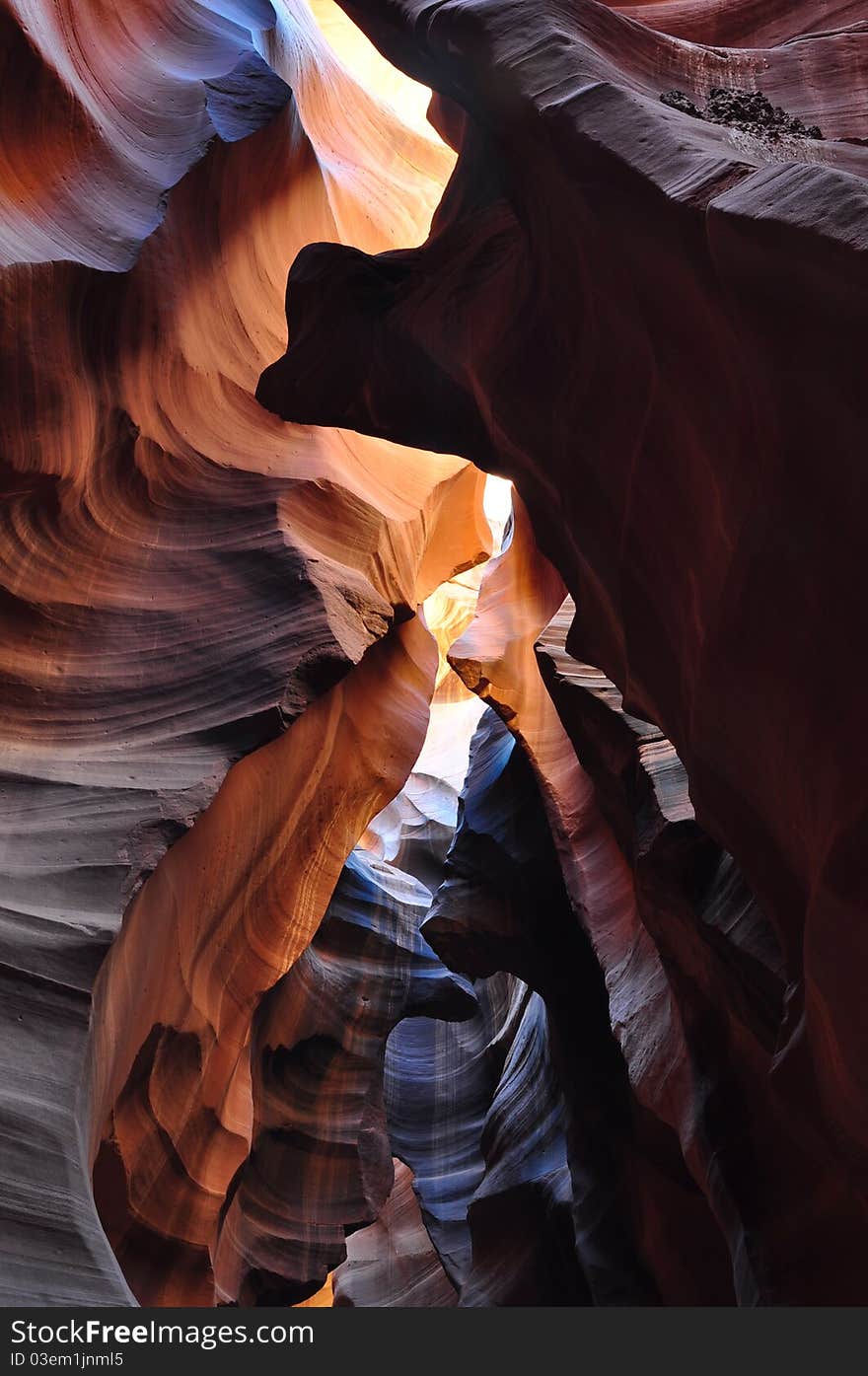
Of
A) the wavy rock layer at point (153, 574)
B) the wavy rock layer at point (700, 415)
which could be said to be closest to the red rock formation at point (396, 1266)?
the wavy rock layer at point (153, 574)

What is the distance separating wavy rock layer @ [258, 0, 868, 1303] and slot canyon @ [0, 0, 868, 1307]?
0.02 metres

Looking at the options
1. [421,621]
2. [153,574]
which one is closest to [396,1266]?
[421,621]

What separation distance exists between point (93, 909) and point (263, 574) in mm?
2212

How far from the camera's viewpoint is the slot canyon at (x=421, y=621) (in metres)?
3.10

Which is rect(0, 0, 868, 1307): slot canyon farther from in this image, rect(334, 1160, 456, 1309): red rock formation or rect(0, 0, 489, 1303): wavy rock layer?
rect(334, 1160, 456, 1309): red rock formation

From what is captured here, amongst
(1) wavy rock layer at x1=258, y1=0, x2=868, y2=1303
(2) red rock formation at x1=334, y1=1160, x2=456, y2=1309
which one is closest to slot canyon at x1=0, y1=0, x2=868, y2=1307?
(1) wavy rock layer at x1=258, y1=0, x2=868, y2=1303

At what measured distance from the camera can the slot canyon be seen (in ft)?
10.2

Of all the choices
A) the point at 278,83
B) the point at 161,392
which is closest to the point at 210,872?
the point at 161,392

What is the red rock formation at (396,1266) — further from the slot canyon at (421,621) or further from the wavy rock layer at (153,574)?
the wavy rock layer at (153,574)

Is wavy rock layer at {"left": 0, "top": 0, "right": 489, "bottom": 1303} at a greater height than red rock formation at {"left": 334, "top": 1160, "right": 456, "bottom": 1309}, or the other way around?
wavy rock layer at {"left": 0, "top": 0, "right": 489, "bottom": 1303}

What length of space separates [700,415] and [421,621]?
6187 millimetres

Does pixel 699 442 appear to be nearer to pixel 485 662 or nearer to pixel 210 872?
pixel 210 872

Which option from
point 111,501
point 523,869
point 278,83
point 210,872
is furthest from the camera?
point 523,869

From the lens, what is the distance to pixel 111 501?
5828mm
